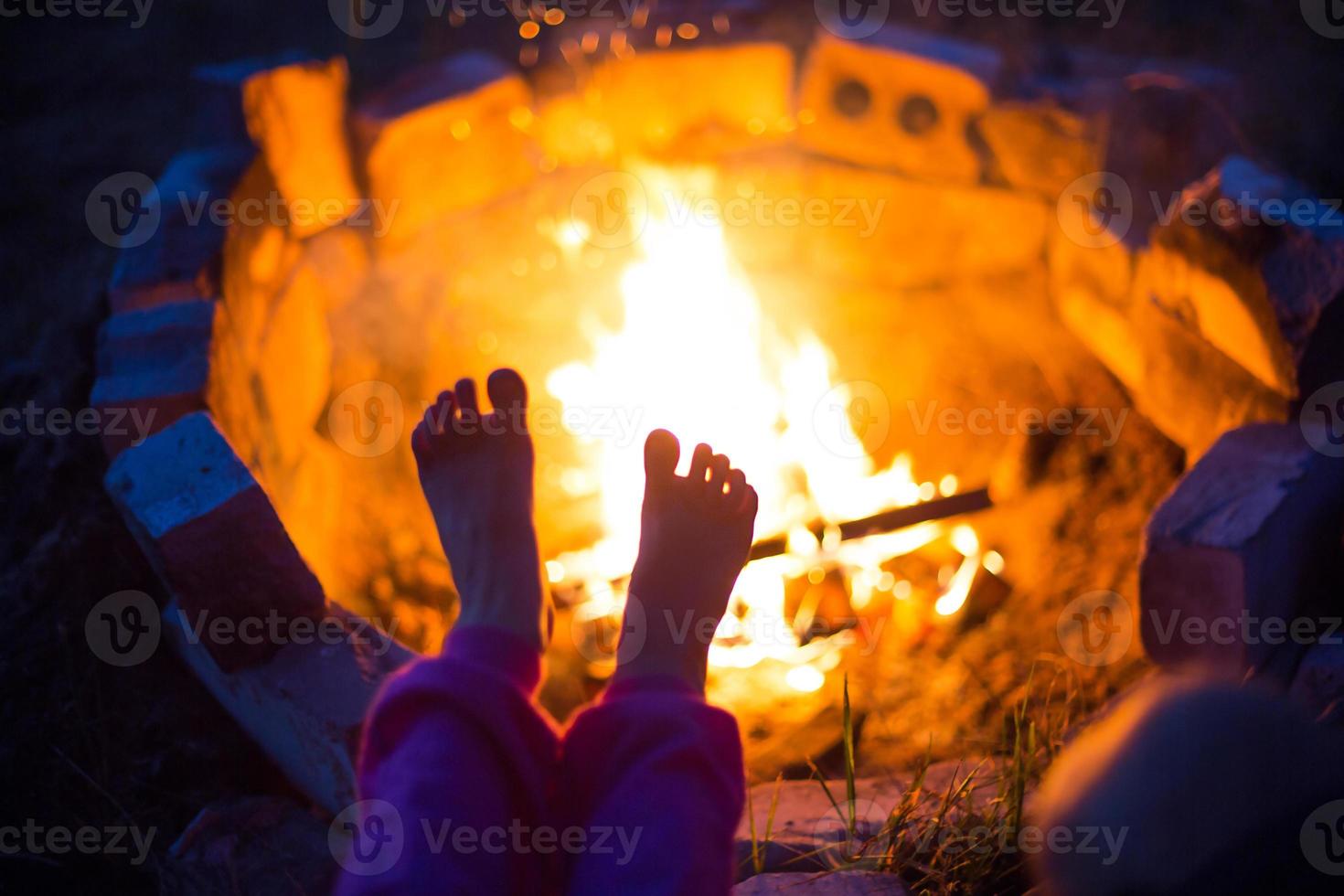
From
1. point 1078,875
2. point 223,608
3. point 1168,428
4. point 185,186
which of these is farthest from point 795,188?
point 1078,875

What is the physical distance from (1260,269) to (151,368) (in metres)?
2.34

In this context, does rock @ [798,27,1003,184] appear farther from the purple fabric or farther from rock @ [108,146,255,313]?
the purple fabric

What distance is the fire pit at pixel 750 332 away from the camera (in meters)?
2.18

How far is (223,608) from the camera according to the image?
1.68 meters

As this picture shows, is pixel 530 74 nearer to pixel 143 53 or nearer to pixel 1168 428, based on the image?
pixel 143 53

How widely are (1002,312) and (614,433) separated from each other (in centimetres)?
138

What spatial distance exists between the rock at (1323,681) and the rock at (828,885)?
804mm

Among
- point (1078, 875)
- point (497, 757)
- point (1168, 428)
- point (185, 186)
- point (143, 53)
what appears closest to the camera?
point (1078, 875)

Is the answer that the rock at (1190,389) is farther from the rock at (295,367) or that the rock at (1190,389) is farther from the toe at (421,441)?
the rock at (295,367)

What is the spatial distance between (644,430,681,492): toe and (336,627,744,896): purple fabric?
1.60ft

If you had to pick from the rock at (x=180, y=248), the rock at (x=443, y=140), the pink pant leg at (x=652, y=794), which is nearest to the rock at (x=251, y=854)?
the pink pant leg at (x=652, y=794)

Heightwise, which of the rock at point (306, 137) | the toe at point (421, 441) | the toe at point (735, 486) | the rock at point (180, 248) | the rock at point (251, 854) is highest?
the rock at point (306, 137)

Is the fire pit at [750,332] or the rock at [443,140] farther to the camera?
the rock at [443,140]

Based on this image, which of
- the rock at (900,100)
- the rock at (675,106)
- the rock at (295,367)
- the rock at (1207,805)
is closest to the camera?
the rock at (1207,805)
